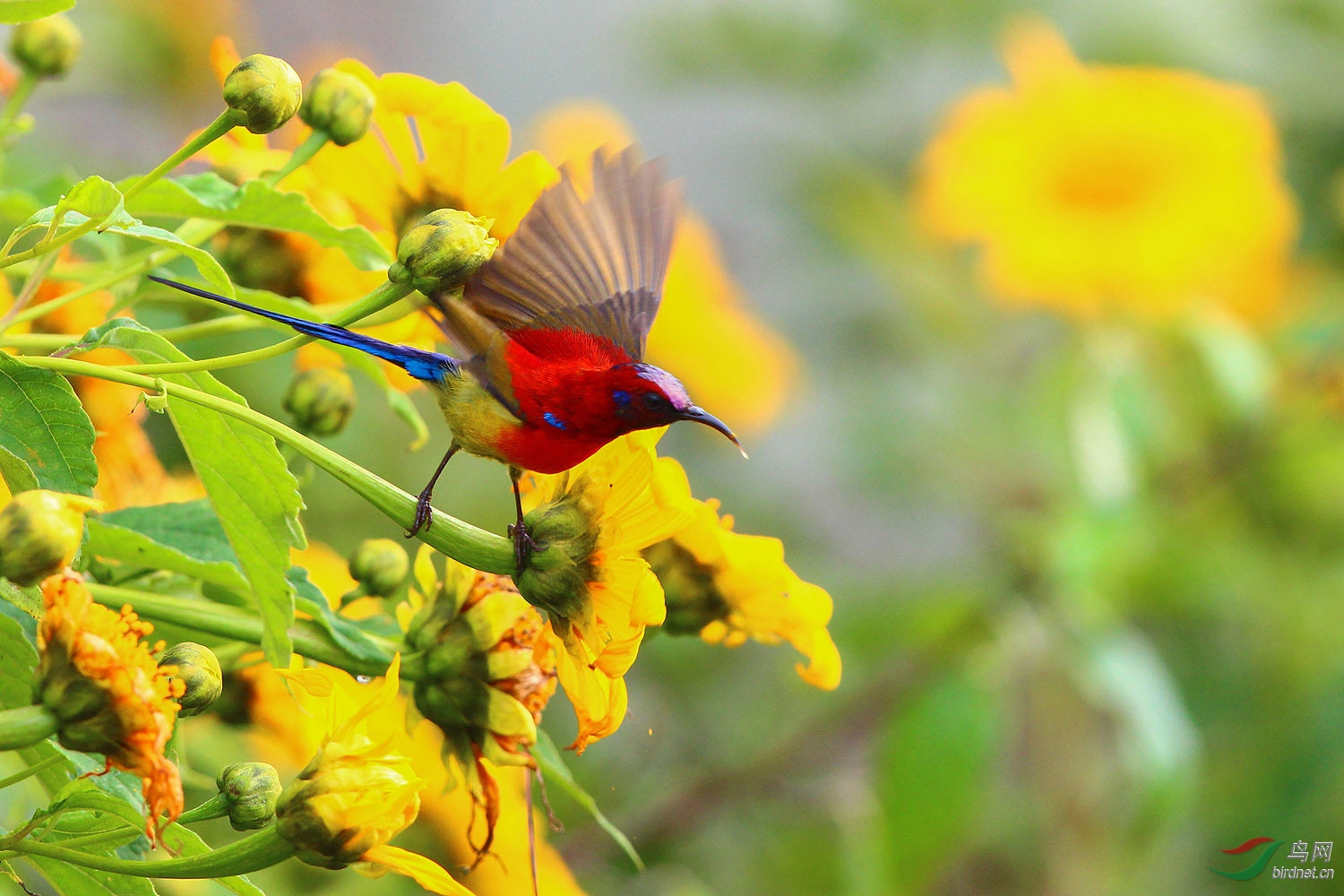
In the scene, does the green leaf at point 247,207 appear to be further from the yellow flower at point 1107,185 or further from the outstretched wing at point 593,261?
the yellow flower at point 1107,185

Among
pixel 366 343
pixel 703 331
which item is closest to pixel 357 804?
pixel 366 343

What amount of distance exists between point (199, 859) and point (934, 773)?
85 centimetres

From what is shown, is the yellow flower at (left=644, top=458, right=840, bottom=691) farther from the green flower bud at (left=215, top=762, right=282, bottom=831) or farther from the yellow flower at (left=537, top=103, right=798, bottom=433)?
the yellow flower at (left=537, top=103, right=798, bottom=433)

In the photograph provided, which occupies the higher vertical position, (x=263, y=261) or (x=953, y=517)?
(x=263, y=261)

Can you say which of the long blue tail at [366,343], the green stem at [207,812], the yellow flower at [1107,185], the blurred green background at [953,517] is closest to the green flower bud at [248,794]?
the green stem at [207,812]

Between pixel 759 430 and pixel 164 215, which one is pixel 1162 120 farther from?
pixel 164 215

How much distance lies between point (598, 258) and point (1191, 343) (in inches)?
39.7

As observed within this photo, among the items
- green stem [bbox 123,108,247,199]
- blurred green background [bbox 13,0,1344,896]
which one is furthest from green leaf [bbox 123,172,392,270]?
blurred green background [bbox 13,0,1344,896]

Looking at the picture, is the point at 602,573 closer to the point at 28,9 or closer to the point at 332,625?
the point at 332,625

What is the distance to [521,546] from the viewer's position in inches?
14.5

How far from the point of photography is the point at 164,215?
1.32 feet

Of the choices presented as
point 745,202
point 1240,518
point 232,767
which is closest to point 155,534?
point 232,767

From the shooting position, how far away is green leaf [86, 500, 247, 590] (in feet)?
1.22

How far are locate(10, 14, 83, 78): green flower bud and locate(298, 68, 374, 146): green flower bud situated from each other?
12 cm
